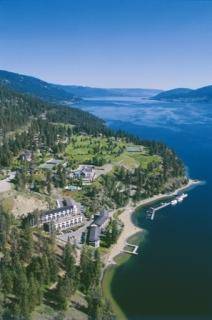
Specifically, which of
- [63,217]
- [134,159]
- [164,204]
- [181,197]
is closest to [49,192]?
[63,217]

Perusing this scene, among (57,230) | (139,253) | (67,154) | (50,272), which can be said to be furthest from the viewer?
(67,154)

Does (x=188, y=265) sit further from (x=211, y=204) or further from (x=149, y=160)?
(x=149, y=160)

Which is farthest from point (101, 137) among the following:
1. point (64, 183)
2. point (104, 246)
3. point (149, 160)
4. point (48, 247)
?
point (48, 247)

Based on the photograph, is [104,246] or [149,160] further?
[149,160]

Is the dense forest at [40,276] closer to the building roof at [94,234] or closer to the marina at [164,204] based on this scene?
the building roof at [94,234]

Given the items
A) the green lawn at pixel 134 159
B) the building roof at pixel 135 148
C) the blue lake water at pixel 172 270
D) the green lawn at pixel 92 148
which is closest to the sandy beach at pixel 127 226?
the blue lake water at pixel 172 270

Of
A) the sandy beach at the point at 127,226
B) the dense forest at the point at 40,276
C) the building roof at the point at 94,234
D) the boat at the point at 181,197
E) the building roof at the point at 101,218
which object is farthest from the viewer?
the boat at the point at 181,197

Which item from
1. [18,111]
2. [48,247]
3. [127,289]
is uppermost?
[18,111]
